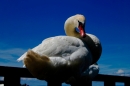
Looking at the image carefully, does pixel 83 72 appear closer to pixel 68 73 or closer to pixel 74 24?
pixel 68 73

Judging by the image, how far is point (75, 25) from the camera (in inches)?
129

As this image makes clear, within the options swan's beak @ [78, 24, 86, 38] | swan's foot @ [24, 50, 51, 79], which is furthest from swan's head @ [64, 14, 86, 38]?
swan's foot @ [24, 50, 51, 79]

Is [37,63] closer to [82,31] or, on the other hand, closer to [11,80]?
[11,80]

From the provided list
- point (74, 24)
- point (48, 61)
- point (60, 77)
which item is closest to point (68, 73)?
point (60, 77)

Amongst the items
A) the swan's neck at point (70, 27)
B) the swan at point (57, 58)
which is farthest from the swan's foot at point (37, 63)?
the swan's neck at point (70, 27)

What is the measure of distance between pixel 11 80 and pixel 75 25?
143 centimetres

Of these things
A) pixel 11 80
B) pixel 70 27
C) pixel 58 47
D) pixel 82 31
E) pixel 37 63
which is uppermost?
pixel 70 27

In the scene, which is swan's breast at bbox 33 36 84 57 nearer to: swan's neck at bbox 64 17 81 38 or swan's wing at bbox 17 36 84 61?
swan's wing at bbox 17 36 84 61

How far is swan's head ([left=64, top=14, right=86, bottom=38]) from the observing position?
10.0 feet

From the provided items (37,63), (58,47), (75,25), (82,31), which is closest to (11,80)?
(37,63)

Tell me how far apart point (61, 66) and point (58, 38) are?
0.37 meters

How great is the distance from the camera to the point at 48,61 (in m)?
2.49

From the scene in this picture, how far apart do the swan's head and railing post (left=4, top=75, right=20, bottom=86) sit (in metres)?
1.09

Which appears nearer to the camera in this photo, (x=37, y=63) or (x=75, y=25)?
(x=37, y=63)
